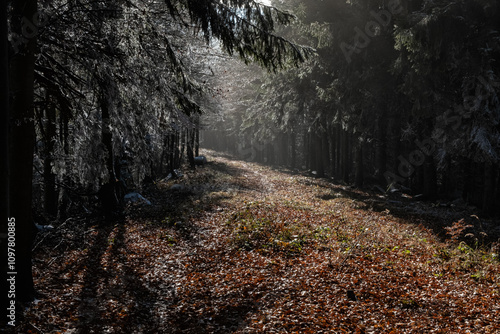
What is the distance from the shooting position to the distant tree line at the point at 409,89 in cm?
1441

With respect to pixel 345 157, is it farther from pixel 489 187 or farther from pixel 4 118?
pixel 4 118

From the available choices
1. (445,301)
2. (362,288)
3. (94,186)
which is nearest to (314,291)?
(362,288)

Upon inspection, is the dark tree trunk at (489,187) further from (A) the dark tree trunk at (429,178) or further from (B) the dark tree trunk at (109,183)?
(B) the dark tree trunk at (109,183)

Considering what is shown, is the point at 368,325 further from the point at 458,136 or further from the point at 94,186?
the point at 458,136

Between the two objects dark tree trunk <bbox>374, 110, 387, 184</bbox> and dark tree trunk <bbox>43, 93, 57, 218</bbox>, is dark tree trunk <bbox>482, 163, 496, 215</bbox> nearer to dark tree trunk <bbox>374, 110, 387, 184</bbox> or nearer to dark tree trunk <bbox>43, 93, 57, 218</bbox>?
dark tree trunk <bbox>374, 110, 387, 184</bbox>

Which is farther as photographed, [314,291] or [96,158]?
[96,158]

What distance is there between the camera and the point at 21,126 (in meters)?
5.74

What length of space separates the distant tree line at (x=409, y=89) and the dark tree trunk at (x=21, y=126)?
995 cm

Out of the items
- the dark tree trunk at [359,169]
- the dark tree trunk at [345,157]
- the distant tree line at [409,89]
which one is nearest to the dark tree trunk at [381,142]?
the distant tree line at [409,89]

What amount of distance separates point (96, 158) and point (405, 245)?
9.83 m

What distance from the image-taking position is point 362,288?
7.76 meters

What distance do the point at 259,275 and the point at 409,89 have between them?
1304 centimetres

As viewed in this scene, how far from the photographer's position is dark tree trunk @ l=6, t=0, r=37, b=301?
565 centimetres

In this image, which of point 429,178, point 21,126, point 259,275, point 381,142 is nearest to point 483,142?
point 429,178
